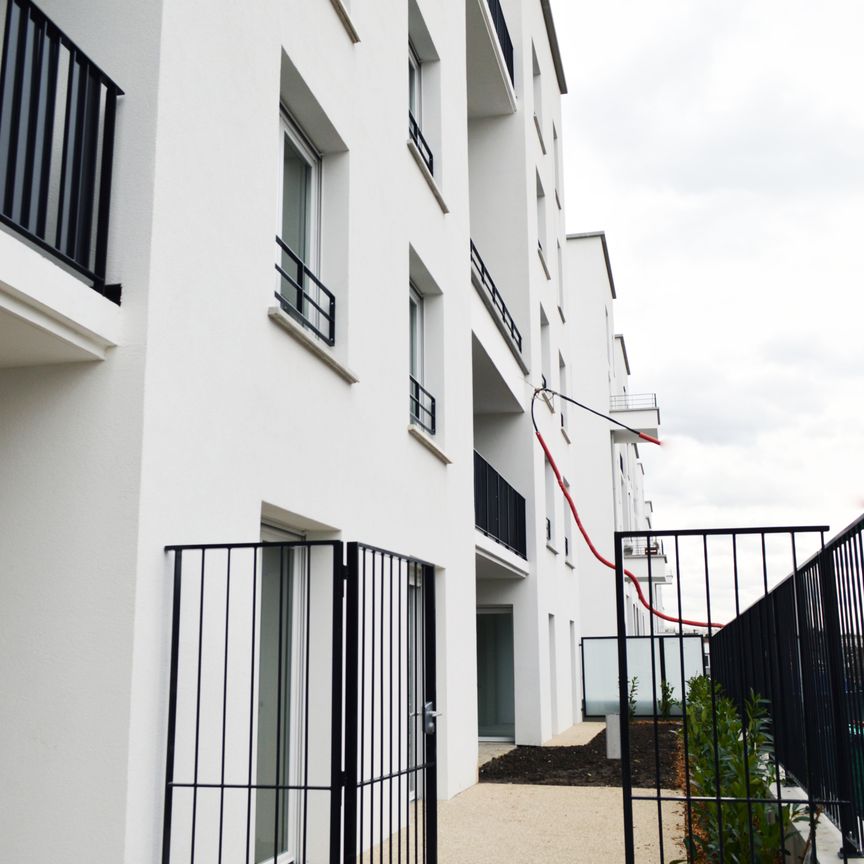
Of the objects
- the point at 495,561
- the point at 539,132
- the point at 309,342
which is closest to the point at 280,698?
the point at 309,342

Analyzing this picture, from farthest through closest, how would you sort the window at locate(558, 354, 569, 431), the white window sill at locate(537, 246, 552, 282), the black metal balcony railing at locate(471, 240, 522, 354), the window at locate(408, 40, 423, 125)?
the window at locate(558, 354, 569, 431) < the white window sill at locate(537, 246, 552, 282) < the black metal balcony railing at locate(471, 240, 522, 354) < the window at locate(408, 40, 423, 125)

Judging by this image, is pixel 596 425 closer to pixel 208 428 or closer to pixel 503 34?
pixel 503 34

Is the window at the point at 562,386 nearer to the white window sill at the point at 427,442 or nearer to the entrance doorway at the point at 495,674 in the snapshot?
the entrance doorway at the point at 495,674

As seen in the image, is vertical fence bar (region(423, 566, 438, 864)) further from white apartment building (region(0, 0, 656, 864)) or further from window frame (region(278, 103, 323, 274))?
window frame (region(278, 103, 323, 274))

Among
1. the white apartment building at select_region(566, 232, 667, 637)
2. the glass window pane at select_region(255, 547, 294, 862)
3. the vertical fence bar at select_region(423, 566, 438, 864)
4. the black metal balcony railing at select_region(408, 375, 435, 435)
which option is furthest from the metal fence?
the white apartment building at select_region(566, 232, 667, 637)

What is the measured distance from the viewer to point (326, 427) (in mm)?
7254

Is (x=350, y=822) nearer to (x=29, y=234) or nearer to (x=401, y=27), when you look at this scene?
(x=29, y=234)

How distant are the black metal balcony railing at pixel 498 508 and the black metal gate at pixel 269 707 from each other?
639 centimetres

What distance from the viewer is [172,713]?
475 centimetres

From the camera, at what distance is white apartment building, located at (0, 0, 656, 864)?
4543 millimetres

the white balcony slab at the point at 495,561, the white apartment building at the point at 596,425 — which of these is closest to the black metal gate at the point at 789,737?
the white balcony slab at the point at 495,561

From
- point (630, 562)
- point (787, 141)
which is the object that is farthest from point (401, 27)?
point (630, 562)

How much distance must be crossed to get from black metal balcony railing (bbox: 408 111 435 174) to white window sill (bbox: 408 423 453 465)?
3.21 m

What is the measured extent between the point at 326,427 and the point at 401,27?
16.1 ft
